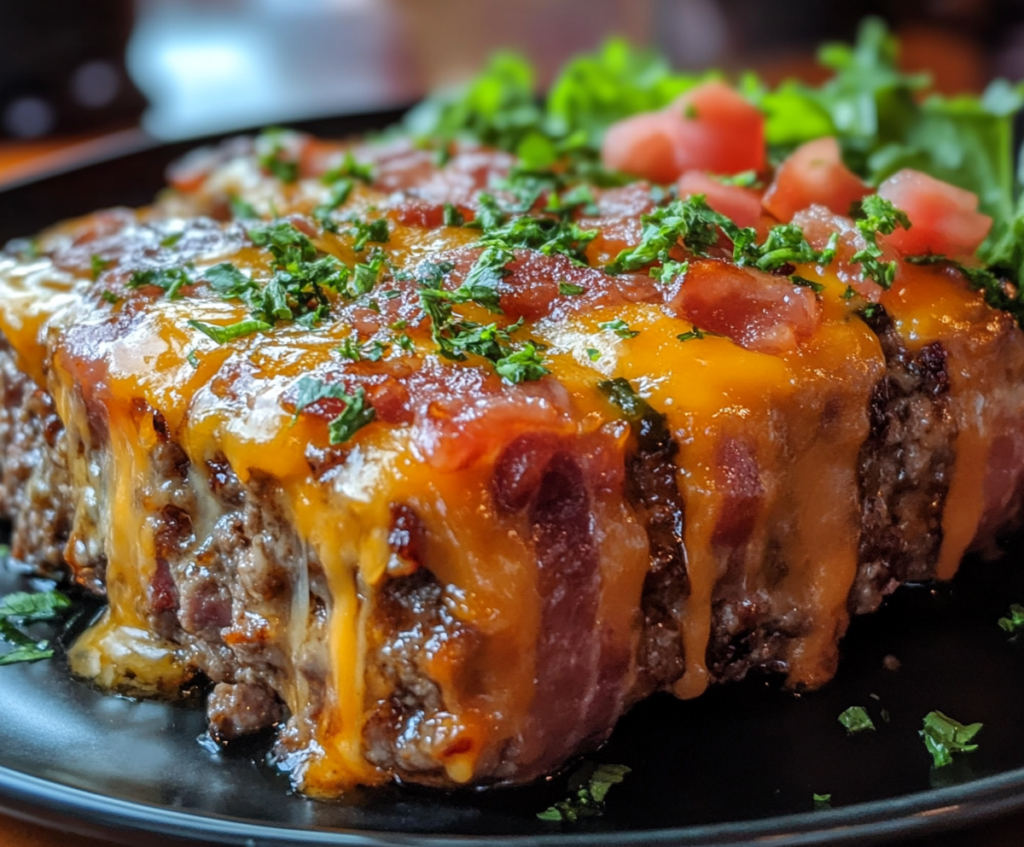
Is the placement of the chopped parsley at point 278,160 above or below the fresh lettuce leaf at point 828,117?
above

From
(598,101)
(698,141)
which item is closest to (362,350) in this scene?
(698,141)

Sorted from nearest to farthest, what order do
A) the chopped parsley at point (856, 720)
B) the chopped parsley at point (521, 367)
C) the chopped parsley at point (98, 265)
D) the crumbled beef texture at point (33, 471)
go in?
the chopped parsley at point (521, 367) → the chopped parsley at point (856, 720) → the crumbled beef texture at point (33, 471) → the chopped parsley at point (98, 265)

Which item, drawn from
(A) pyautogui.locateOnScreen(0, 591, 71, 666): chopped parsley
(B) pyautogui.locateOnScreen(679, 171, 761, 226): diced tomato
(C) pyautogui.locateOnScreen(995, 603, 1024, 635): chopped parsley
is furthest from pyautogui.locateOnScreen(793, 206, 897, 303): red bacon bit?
(A) pyautogui.locateOnScreen(0, 591, 71, 666): chopped parsley

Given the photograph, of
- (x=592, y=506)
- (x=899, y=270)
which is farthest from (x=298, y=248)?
(x=899, y=270)

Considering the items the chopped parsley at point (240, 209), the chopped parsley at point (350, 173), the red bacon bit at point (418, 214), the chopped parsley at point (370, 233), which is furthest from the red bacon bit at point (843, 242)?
the chopped parsley at point (240, 209)

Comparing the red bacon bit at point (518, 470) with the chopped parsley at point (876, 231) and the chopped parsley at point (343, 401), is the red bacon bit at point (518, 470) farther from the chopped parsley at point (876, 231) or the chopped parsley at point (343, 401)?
the chopped parsley at point (876, 231)
